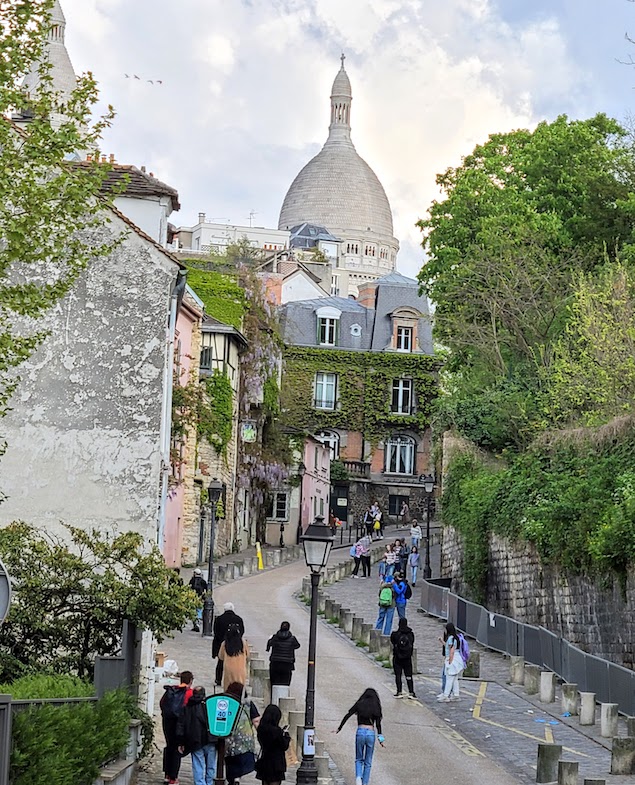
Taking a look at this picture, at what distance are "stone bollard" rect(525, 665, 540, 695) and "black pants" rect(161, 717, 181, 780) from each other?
39.1 ft

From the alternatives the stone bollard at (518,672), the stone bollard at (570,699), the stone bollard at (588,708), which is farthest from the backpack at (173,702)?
the stone bollard at (518,672)

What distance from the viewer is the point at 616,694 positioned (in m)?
26.1

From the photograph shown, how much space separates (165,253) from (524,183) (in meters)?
31.3

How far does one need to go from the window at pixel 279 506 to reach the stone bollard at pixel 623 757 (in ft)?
153

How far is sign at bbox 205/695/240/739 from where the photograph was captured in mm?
17969

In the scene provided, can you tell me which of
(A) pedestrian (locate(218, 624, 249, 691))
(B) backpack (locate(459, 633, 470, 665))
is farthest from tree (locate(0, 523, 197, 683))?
(B) backpack (locate(459, 633, 470, 665))

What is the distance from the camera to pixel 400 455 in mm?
84188

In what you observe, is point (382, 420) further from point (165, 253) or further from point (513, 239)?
point (165, 253)

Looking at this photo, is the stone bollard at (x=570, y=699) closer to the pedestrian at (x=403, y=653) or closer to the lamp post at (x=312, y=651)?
the pedestrian at (x=403, y=653)

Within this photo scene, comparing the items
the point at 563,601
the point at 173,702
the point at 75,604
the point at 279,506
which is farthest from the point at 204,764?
the point at 279,506

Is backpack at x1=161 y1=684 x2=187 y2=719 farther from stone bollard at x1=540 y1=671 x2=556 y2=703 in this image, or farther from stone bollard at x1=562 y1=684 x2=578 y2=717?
stone bollard at x1=540 y1=671 x2=556 y2=703

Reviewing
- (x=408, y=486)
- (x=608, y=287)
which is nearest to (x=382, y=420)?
(x=408, y=486)

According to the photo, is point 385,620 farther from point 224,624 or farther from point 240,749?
point 240,749

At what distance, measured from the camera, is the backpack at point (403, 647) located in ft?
88.7
